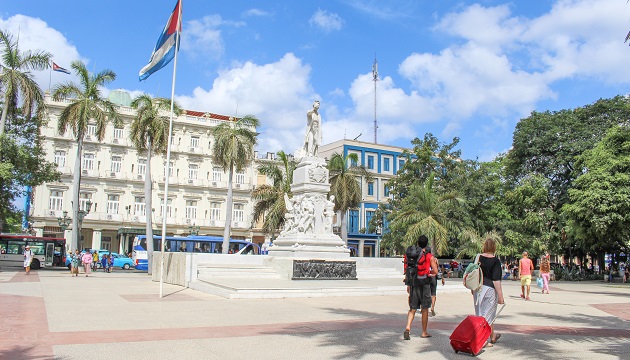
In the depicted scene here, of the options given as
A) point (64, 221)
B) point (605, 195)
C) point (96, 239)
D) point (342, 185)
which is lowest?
point (96, 239)

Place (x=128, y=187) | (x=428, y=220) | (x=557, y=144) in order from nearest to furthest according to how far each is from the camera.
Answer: (x=428, y=220) → (x=557, y=144) → (x=128, y=187)

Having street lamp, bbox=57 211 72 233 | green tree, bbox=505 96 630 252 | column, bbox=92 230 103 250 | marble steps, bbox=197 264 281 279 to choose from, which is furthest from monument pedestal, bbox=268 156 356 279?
column, bbox=92 230 103 250

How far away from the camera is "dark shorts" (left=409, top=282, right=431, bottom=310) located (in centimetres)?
844

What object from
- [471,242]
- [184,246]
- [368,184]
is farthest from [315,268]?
[368,184]

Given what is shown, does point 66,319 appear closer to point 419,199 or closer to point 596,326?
point 596,326

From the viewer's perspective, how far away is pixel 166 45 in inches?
736

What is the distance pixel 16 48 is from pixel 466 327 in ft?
103

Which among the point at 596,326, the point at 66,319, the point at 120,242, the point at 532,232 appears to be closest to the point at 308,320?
the point at 66,319

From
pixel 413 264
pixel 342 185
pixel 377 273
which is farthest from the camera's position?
pixel 342 185

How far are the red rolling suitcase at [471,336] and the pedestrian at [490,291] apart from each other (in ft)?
1.94

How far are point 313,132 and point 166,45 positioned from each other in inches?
307

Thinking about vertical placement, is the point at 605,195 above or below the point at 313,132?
below

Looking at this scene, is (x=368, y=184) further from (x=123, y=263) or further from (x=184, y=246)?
(x=123, y=263)

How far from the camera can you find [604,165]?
105 feet
